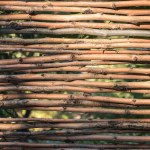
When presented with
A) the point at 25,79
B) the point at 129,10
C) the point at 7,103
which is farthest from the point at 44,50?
the point at 129,10

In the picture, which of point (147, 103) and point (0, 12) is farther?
point (0, 12)

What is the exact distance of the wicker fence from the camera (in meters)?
1.39

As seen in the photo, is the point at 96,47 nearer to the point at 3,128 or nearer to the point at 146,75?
the point at 146,75

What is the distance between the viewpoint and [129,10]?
140 centimetres

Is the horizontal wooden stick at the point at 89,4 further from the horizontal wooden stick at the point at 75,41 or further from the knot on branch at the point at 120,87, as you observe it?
the knot on branch at the point at 120,87

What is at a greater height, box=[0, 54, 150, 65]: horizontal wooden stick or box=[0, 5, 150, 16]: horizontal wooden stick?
box=[0, 5, 150, 16]: horizontal wooden stick

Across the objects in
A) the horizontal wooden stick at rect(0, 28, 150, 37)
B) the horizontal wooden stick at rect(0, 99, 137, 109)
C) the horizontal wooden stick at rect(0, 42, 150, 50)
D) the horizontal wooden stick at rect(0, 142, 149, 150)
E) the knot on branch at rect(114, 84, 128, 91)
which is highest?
the horizontal wooden stick at rect(0, 28, 150, 37)

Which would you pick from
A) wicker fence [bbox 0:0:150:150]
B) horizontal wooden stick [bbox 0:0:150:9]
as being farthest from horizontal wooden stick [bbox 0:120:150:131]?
horizontal wooden stick [bbox 0:0:150:9]

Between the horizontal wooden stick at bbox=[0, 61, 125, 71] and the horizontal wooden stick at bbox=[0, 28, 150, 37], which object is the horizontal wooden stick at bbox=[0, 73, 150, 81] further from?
the horizontal wooden stick at bbox=[0, 28, 150, 37]

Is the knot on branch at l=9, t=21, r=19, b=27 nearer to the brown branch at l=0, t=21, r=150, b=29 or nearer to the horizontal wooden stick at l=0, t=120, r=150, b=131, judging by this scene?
the brown branch at l=0, t=21, r=150, b=29

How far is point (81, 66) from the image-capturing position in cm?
141

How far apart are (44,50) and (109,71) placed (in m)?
0.29

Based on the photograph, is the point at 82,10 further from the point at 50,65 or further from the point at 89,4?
the point at 50,65

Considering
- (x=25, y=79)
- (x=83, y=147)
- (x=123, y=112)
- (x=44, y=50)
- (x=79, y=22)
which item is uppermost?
(x=79, y=22)
